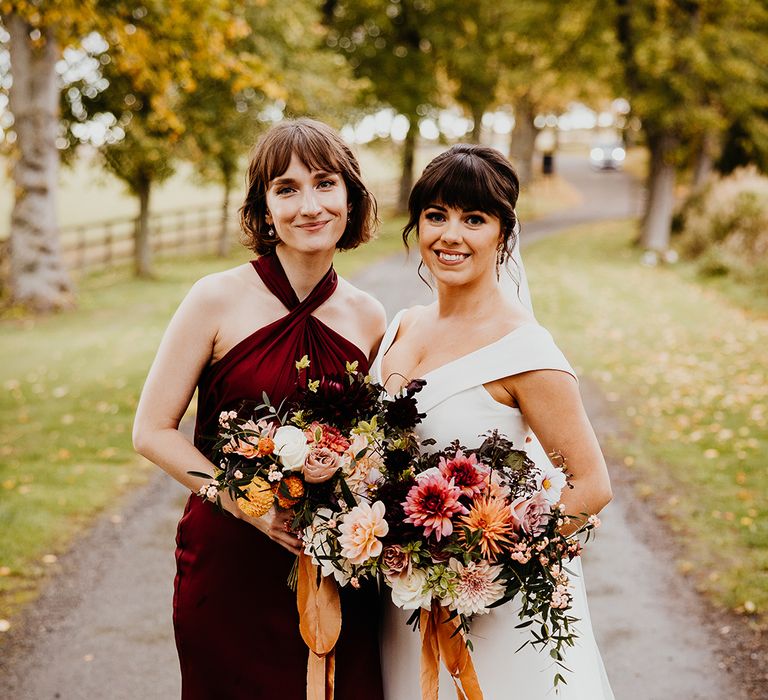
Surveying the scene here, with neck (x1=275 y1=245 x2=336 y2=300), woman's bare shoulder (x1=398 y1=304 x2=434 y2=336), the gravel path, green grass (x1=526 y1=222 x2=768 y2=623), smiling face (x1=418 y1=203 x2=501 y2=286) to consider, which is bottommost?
the gravel path

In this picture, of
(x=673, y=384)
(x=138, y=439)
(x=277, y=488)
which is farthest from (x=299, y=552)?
(x=673, y=384)

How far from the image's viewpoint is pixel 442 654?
8.51 feet

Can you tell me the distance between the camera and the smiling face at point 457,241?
276cm

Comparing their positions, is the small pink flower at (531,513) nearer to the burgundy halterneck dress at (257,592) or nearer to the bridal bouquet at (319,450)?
the bridal bouquet at (319,450)

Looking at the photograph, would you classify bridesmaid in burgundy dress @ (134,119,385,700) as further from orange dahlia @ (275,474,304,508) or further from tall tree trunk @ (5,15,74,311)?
tall tree trunk @ (5,15,74,311)

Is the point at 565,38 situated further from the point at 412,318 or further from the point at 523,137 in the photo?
the point at 412,318

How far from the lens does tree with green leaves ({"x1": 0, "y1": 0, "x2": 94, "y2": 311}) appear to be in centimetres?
1428

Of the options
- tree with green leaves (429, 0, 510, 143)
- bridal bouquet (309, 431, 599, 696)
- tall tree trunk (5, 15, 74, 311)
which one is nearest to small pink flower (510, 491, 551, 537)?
bridal bouquet (309, 431, 599, 696)

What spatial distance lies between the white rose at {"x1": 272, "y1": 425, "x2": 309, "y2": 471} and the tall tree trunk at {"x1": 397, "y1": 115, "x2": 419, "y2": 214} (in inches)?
1115

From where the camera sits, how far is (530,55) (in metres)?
29.0

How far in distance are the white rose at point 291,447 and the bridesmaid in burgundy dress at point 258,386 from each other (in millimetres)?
527

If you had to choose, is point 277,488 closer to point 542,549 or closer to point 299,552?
point 299,552

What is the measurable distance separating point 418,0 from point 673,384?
2275 centimetres

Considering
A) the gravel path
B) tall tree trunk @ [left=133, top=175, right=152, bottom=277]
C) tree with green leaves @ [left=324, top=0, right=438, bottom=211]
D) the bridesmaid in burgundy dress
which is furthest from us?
tree with green leaves @ [left=324, top=0, right=438, bottom=211]
